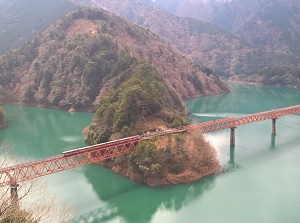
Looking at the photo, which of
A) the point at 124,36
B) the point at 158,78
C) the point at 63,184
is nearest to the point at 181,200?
the point at 63,184

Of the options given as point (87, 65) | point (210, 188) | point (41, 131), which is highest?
point (87, 65)

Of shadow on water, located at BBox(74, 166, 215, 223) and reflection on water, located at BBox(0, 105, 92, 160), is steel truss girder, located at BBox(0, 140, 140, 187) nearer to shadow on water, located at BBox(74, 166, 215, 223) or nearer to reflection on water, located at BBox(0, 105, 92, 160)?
shadow on water, located at BBox(74, 166, 215, 223)

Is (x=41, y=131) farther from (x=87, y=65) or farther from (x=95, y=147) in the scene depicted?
(x=95, y=147)

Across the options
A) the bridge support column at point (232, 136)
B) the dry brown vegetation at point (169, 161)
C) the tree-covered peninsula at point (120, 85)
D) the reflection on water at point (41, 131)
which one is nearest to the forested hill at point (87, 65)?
the tree-covered peninsula at point (120, 85)

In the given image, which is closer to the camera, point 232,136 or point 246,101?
point 232,136

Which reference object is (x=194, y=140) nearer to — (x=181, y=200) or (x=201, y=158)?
(x=201, y=158)

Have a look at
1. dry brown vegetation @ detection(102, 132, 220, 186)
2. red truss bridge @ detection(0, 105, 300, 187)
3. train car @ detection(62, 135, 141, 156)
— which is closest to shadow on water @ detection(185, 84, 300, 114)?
red truss bridge @ detection(0, 105, 300, 187)

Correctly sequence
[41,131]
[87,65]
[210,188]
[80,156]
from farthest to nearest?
[87,65] → [41,131] → [80,156] → [210,188]

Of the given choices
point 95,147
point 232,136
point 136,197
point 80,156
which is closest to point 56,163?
point 95,147
